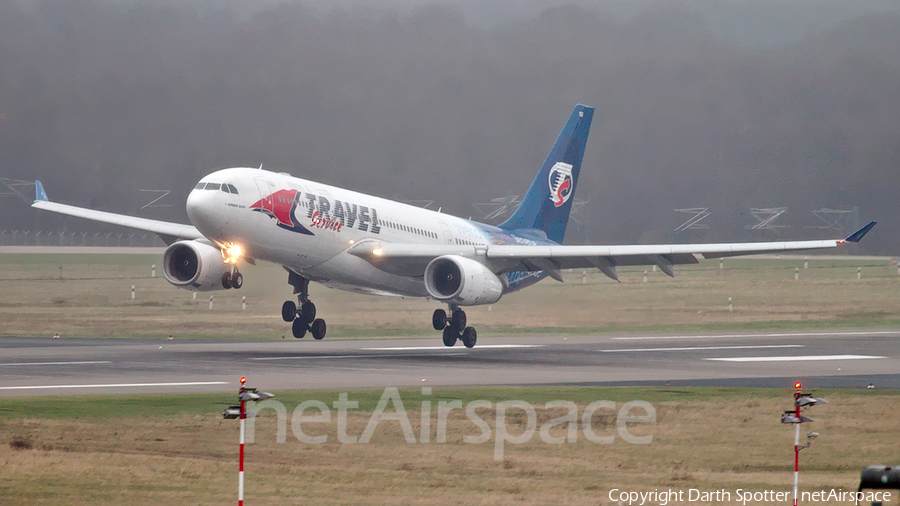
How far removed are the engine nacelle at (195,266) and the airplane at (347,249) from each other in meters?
0.03

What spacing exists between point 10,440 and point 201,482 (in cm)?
390

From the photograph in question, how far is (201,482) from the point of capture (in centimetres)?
1260

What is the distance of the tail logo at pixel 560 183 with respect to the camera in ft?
139

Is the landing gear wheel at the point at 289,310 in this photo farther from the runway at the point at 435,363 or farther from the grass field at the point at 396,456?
the grass field at the point at 396,456

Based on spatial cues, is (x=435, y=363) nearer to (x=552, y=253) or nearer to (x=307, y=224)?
(x=307, y=224)

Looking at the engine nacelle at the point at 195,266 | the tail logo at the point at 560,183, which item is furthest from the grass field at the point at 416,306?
the engine nacelle at the point at 195,266

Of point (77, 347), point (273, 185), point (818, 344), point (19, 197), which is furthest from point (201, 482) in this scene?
point (19, 197)

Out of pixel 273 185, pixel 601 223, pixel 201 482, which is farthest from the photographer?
pixel 601 223

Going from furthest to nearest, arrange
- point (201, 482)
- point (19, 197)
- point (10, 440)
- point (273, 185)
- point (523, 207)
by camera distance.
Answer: point (19, 197)
point (523, 207)
point (273, 185)
point (10, 440)
point (201, 482)

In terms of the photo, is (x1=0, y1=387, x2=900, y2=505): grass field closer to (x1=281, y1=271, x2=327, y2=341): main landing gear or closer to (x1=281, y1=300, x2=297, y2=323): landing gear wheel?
(x1=281, y1=271, x2=327, y2=341): main landing gear

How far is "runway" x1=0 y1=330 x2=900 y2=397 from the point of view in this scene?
22828mm

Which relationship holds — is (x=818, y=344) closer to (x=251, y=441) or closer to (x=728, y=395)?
(x=728, y=395)

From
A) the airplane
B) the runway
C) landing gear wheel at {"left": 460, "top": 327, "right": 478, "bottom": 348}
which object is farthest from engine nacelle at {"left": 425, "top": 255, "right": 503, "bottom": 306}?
landing gear wheel at {"left": 460, "top": 327, "right": 478, "bottom": 348}

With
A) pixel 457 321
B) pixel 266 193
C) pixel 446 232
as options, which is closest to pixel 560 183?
pixel 446 232
